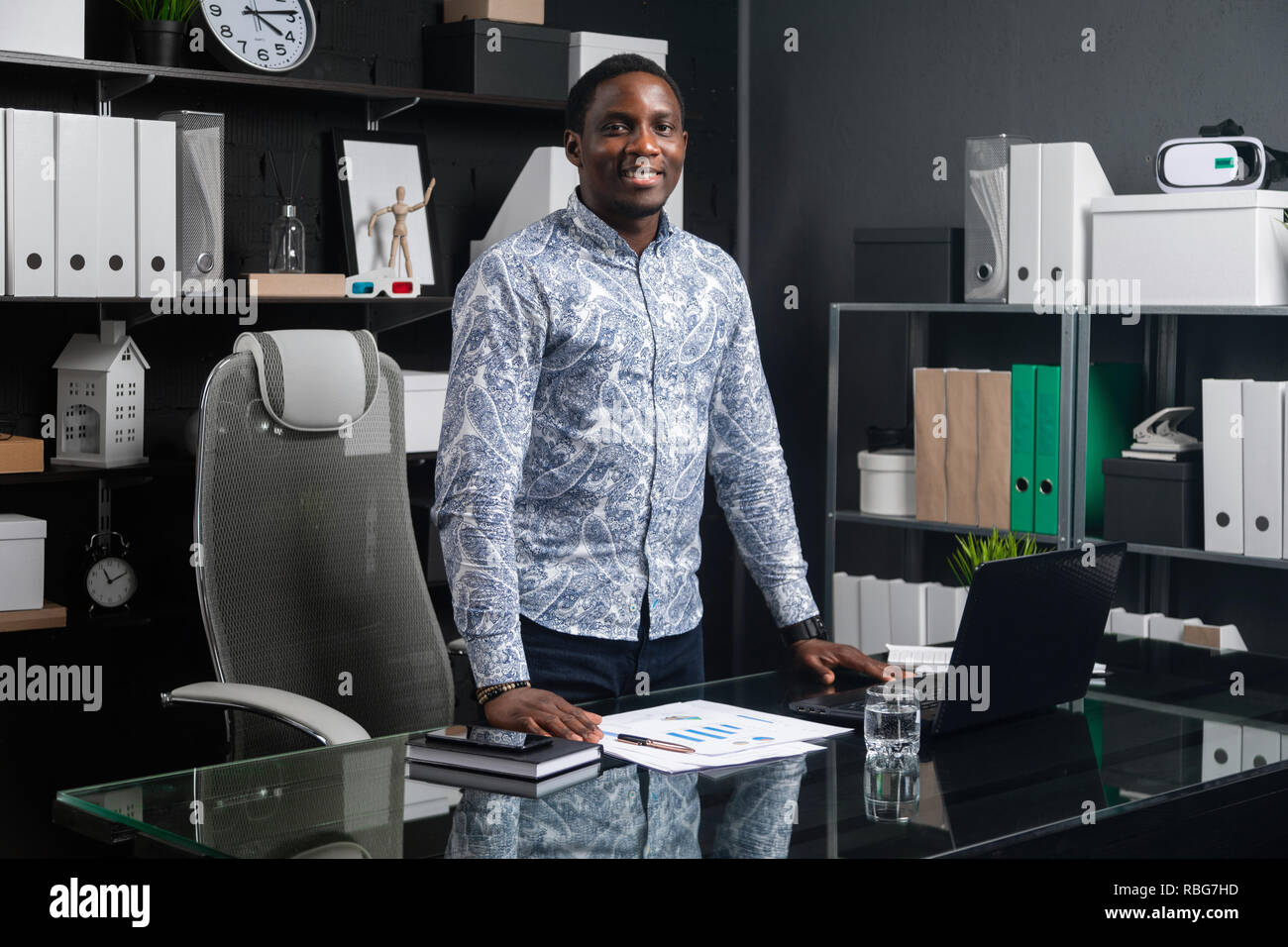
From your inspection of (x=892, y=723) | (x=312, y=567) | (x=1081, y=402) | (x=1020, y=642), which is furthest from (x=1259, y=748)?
(x=1081, y=402)

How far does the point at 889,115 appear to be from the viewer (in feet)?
13.1

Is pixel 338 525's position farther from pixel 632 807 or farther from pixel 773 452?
pixel 632 807

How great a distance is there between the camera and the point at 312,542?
2.30 m

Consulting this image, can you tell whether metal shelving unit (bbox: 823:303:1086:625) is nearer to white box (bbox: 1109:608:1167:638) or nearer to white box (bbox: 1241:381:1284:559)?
white box (bbox: 1109:608:1167:638)

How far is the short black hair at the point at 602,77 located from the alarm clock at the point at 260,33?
137 centimetres

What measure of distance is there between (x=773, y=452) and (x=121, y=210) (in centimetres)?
150

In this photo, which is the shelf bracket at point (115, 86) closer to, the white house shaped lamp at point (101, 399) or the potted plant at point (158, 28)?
the potted plant at point (158, 28)

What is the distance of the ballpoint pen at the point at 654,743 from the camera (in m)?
1.65

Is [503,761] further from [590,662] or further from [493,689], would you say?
[590,662]

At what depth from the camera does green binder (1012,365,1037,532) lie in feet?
11.0

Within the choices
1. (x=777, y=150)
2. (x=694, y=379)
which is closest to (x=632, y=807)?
(x=694, y=379)

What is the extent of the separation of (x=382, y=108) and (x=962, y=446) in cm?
155

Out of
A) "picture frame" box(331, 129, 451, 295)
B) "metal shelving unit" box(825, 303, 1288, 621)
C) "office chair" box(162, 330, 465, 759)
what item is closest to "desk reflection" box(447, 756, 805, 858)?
"office chair" box(162, 330, 465, 759)
